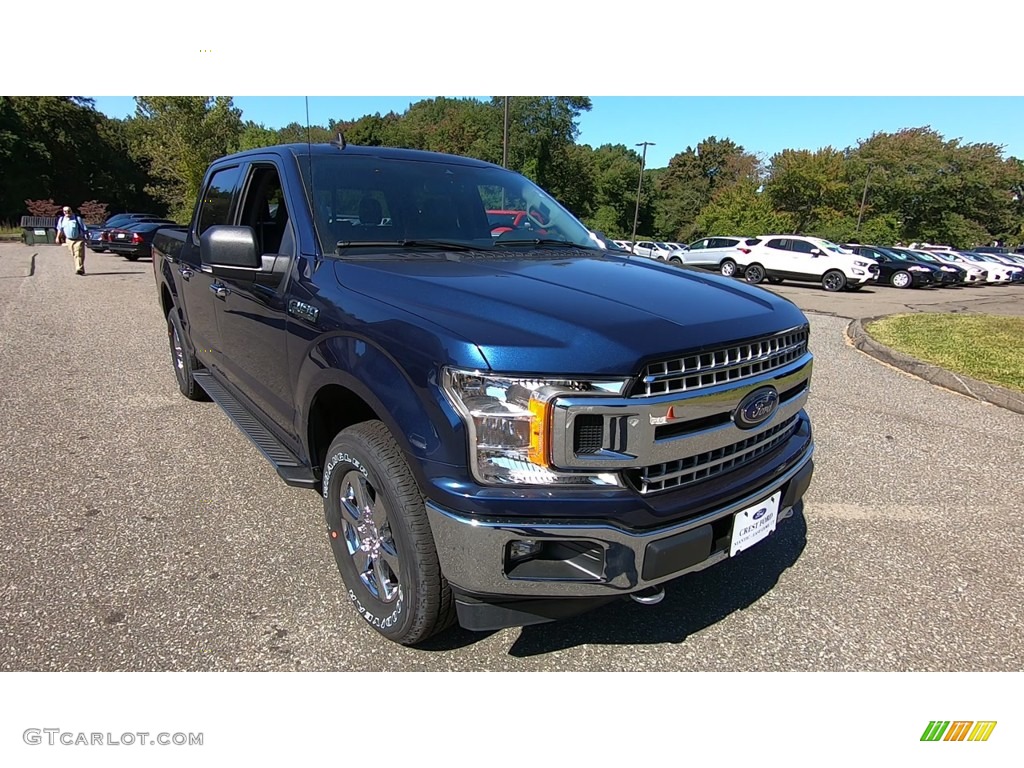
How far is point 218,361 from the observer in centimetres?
404

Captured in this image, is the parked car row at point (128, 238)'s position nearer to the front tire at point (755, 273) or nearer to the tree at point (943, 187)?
the front tire at point (755, 273)

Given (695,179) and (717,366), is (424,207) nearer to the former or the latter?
(717,366)

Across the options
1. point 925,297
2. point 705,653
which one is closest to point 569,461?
point 705,653

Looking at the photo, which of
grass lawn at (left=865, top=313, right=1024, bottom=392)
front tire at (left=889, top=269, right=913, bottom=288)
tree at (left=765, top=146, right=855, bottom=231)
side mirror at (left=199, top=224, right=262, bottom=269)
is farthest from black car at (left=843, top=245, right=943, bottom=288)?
tree at (left=765, top=146, right=855, bottom=231)

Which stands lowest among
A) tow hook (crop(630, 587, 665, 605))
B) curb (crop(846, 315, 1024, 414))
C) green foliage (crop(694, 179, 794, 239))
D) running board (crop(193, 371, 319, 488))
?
curb (crop(846, 315, 1024, 414))

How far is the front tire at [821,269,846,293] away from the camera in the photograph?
66.7 feet

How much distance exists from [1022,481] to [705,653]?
10.9ft

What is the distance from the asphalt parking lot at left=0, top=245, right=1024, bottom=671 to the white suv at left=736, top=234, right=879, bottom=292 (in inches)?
671

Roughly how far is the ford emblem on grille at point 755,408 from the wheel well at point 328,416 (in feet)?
4.67

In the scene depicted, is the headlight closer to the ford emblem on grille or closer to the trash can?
the ford emblem on grille

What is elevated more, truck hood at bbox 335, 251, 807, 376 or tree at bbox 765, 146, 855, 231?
tree at bbox 765, 146, 855, 231

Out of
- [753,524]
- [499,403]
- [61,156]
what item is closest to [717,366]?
[753,524]

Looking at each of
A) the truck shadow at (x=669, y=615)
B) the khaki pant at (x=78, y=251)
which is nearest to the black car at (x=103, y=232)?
the khaki pant at (x=78, y=251)
